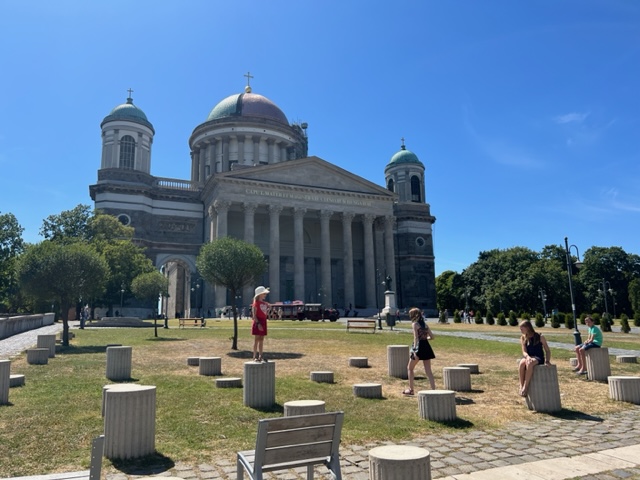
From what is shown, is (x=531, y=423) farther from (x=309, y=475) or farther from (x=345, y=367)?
(x=345, y=367)

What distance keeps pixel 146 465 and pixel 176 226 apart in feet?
194

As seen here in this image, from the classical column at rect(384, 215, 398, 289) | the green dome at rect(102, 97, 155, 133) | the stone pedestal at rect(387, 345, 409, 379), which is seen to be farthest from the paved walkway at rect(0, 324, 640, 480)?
the green dome at rect(102, 97, 155, 133)

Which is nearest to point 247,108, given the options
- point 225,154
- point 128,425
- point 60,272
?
point 225,154

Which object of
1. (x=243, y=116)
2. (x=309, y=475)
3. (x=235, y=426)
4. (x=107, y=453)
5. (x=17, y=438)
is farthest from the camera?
(x=243, y=116)

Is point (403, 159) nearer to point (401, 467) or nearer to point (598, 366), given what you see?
point (598, 366)

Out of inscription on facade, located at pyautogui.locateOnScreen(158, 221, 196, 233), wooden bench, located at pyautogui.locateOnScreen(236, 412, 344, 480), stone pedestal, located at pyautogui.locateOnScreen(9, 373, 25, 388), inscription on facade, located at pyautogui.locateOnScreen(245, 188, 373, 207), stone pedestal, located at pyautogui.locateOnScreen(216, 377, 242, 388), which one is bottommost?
stone pedestal, located at pyautogui.locateOnScreen(216, 377, 242, 388)

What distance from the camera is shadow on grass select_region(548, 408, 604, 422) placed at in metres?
8.26

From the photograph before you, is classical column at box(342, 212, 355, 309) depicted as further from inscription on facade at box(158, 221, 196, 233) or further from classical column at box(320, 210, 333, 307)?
inscription on facade at box(158, 221, 196, 233)

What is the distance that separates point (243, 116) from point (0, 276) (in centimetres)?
3812

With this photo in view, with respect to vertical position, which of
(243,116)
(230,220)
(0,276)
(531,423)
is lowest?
(531,423)

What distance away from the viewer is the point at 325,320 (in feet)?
152

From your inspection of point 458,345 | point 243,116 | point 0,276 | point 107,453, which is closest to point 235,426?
point 107,453

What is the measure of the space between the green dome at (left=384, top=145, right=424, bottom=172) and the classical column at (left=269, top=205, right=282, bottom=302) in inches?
1198

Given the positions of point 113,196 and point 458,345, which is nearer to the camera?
point 458,345
